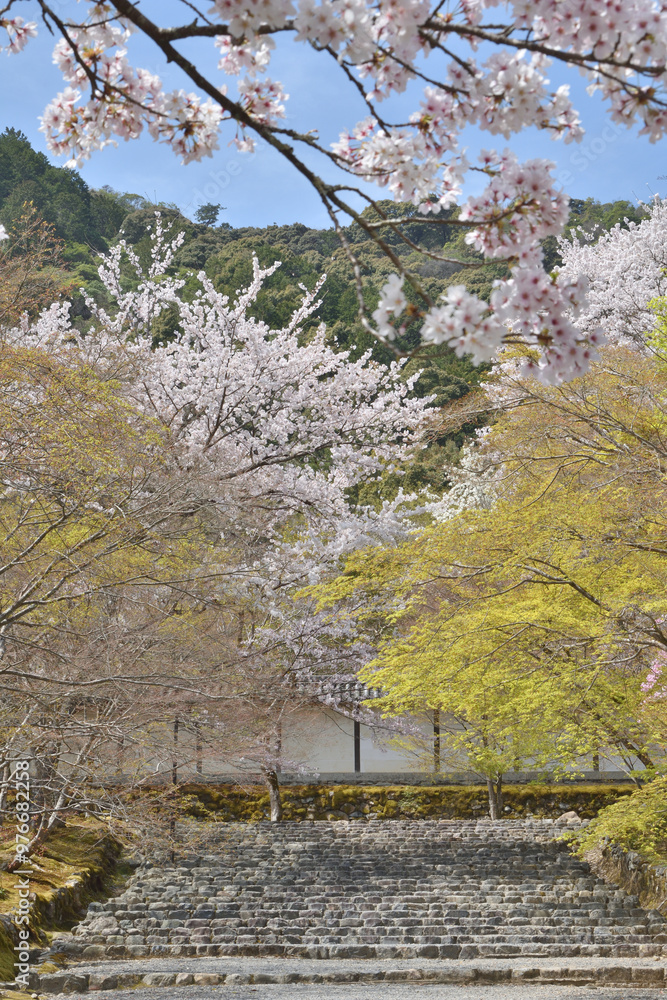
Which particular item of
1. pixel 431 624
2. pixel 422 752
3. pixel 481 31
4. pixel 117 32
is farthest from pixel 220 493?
pixel 422 752

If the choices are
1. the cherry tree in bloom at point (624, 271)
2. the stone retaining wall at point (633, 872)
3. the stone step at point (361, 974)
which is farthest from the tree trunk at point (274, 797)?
the cherry tree in bloom at point (624, 271)

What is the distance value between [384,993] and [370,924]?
2075mm

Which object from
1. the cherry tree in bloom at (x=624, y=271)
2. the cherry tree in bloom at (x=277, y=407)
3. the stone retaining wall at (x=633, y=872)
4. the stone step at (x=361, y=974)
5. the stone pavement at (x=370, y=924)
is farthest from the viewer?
the cherry tree in bloom at (x=624, y=271)

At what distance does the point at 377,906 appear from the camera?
338 inches

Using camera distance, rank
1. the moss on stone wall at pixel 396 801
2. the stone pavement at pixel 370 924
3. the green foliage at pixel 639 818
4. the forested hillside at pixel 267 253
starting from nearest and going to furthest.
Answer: the stone pavement at pixel 370 924
the green foliage at pixel 639 818
the moss on stone wall at pixel 396 801
the forested hillside at pixel 267 253

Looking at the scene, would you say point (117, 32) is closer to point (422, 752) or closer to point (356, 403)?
point (356, 403)

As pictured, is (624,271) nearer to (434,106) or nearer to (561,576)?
(561,576)

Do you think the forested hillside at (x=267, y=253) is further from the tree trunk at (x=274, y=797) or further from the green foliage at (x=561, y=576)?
the green foliage at (x=561, y=576)

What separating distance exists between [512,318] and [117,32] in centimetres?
149

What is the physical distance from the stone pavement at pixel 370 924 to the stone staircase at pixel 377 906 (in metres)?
0.02

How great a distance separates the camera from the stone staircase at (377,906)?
7.34 meters

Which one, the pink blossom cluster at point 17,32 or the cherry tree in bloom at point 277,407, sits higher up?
the cherry tree in bloom at point 277,407

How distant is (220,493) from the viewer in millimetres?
9367

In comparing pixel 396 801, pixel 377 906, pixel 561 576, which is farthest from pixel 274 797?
pixel 561 576
